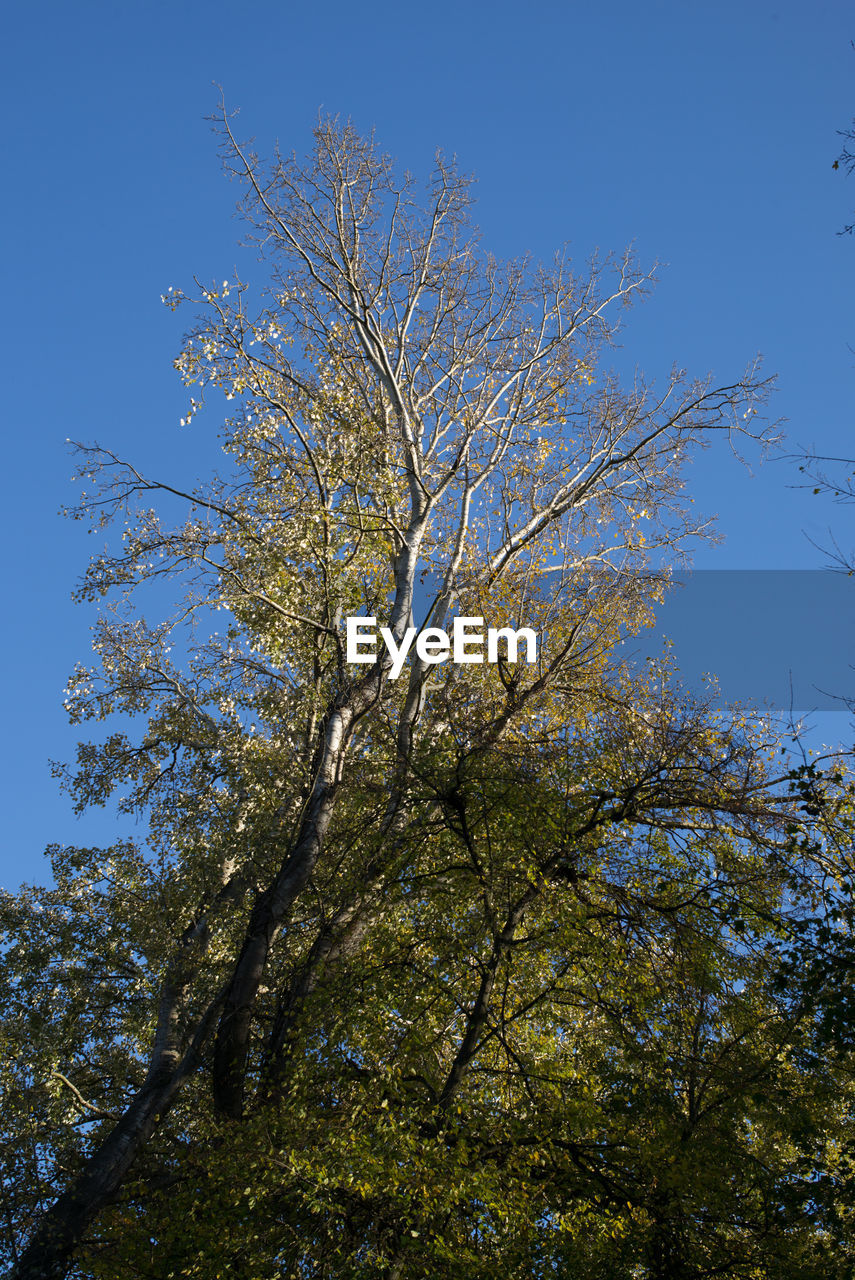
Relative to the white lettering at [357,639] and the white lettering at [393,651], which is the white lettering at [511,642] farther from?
the white lettering at [357,639]

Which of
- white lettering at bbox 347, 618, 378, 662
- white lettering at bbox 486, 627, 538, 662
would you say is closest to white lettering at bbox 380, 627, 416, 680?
white lettering at bbox 347, 618, 378, 662

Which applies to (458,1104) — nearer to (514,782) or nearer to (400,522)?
(514,782)

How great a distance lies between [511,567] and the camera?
59.7 ft

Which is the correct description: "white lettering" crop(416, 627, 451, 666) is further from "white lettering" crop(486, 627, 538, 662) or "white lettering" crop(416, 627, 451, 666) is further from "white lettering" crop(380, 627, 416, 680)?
"white lettering" crop(486, 627, 538, 662)

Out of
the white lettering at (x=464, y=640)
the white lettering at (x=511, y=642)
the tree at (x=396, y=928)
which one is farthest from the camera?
the white lettering at (x=464, y=640)

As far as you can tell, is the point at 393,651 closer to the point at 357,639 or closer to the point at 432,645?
the point at 357,639

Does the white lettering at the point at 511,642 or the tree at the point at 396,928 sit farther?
the white lettering at the point at 511,642

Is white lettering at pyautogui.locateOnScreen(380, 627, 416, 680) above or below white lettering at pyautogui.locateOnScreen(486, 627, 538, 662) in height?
below

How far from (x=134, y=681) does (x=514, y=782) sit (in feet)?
33.1

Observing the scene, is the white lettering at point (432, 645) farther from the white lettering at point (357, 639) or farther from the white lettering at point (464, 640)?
the white lettering at point (357, 639)

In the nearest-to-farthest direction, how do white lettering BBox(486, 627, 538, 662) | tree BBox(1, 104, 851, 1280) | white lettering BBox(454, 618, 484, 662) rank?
tree BBox(1, 104, 851, 1280), white lettering BBox(486, 627, 538, 662), white lettering BBox(454, 618, 484, 662)

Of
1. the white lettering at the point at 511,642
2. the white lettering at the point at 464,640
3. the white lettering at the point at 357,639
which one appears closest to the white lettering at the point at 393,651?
the white lettering at the point at 357,639

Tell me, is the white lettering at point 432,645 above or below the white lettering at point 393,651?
above

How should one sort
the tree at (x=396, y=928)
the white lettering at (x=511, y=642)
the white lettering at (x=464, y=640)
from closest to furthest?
1. the tree at (x=396, y=928)
2. the white lettering at (x=511, y=642)
3. the white lettering at (x=464, y=640)
